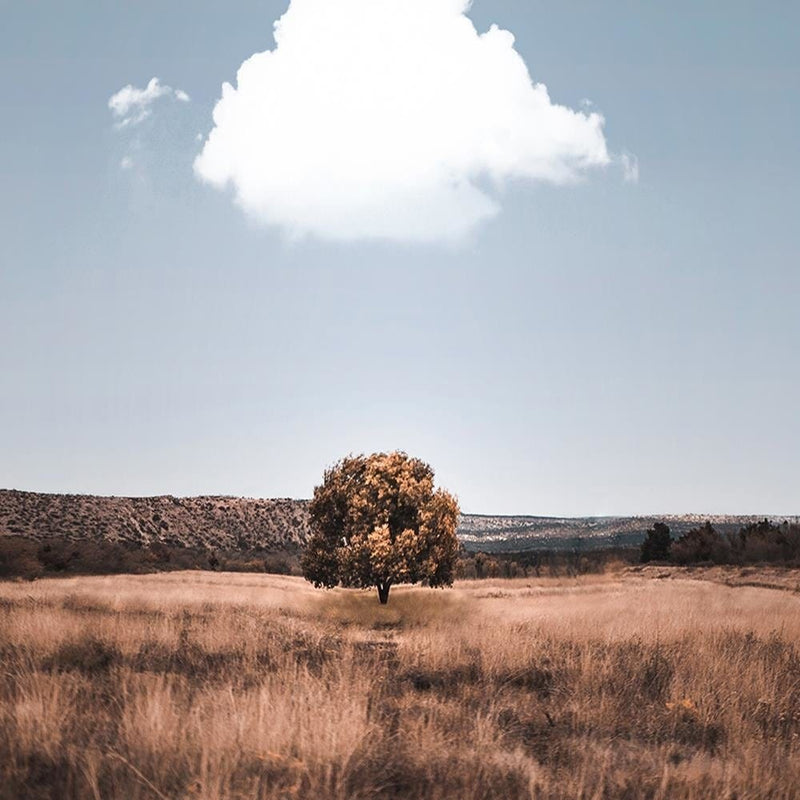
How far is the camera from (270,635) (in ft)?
41.3

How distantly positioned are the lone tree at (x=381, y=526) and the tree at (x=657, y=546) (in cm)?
4287

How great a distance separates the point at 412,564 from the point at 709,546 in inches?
1680

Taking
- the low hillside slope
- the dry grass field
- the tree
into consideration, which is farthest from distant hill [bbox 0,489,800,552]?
the dry grass field

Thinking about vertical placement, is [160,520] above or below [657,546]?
below

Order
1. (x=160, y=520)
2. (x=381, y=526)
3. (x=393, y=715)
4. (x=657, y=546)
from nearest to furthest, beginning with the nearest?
(x=393, y=715), (x=381, y=526), (x=657, y=546), (x=160, y=520)

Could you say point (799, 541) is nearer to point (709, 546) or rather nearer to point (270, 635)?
point (709, 546)

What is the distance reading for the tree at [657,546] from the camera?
224 feet

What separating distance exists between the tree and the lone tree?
4287cm

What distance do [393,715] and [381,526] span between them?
22630mm

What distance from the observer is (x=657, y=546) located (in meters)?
69.1

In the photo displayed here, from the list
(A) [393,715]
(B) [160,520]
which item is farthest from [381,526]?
(B) [160,520]

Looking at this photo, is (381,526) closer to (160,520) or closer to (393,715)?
(393,715)

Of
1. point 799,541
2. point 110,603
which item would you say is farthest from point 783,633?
point 799,541

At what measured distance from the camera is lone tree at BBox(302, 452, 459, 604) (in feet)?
96.4
